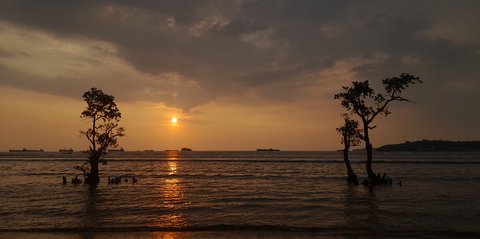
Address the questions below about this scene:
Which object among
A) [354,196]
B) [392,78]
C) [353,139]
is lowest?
[354,196]

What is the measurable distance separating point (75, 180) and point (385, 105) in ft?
149

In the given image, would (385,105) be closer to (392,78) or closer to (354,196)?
(392,78)

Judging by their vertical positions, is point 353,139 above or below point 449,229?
above

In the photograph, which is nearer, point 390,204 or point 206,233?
point 206,233

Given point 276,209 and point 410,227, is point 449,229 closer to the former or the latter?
point 410,227

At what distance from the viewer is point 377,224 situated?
87.2ft

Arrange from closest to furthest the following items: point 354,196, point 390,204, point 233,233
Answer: point 233,233
point 390,204
point 354,196

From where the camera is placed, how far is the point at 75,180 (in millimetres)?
59562

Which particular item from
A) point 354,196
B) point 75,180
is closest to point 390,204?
point 354,196

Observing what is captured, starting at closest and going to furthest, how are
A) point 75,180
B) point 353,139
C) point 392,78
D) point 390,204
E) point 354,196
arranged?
point 390,204, point 354,196, point 392,78, point 353,139, point 75,180

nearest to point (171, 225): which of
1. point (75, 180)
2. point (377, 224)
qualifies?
point (377, 224)

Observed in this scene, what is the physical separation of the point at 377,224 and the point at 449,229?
4.29m

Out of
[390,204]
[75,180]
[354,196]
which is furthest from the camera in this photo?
[75,180]

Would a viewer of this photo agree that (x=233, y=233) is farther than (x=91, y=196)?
No
